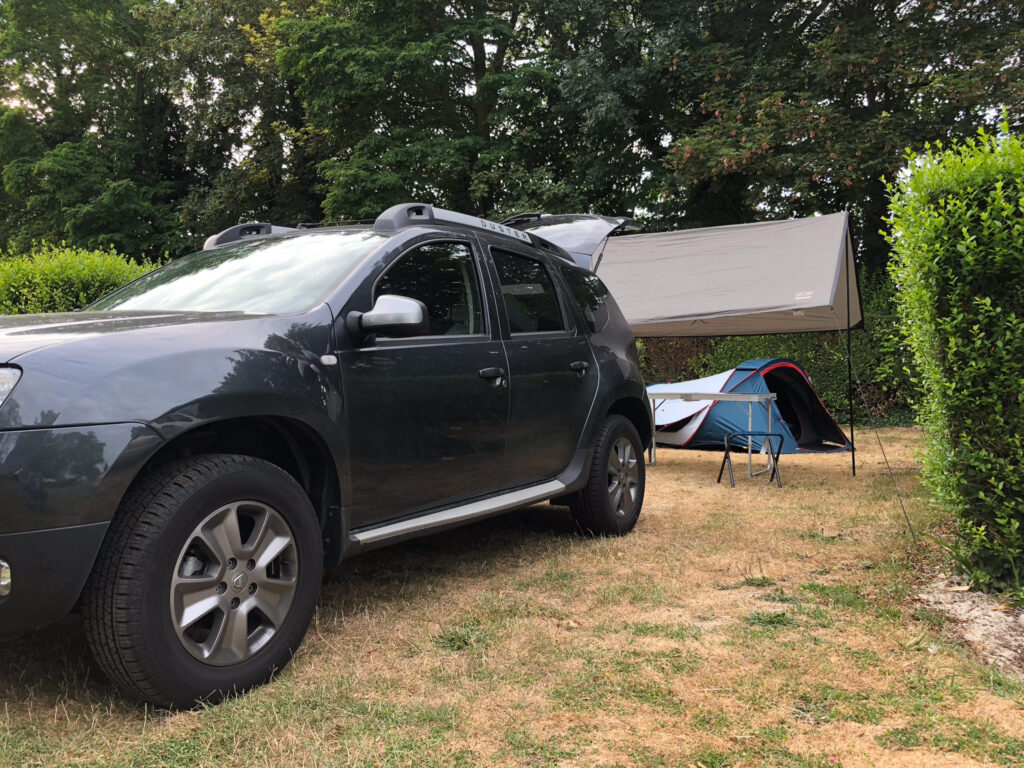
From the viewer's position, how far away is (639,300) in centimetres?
884

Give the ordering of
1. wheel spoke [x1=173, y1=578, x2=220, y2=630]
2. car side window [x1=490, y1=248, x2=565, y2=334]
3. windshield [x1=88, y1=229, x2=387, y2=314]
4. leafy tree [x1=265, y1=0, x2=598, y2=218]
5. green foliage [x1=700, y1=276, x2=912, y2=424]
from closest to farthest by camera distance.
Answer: wheel spoke [x1=173, y1=578, x2=220, y2=630] → windshield [x1=88, y1=229, x2=387, y2=314] → car side window [x1=490, y1=248, x2=565, y2=334] → green foliage [x1=700, y1=276, x2=912, y2=424] → leafy tree [x1=265, y1=0, x2=598, y2=218]

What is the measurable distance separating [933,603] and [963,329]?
1.24m

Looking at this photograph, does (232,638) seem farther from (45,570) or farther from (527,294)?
(527,294)

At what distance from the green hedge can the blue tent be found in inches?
240

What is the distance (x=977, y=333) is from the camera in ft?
11.4

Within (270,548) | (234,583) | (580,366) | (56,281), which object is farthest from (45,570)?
(56,281)

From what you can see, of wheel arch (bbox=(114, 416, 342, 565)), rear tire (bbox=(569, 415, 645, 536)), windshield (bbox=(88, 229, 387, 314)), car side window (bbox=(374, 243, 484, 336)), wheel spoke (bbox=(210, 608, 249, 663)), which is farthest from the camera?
rear tire (bbox=(569, 415, 645, 536))

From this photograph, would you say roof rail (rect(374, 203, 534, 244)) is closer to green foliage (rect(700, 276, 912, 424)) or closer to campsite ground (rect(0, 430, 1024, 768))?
campsite ground (rect(0, 430, 1024, 768))

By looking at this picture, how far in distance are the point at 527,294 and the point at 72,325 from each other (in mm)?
2381

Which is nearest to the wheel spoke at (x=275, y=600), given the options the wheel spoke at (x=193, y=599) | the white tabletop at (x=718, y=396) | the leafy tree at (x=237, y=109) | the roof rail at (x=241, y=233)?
the wheel spoke at (x=193, y=599)

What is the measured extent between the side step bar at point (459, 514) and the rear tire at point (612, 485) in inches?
17.6

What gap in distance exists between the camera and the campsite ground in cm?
234

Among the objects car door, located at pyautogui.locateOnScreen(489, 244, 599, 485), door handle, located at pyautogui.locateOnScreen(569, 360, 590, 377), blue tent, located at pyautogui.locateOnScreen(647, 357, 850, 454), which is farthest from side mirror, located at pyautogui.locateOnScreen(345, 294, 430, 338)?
blue tent, located at pyautogui.locateOnScreen(647, 357, 850, 454)

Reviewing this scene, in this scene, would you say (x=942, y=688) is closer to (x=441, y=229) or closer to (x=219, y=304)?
(x=441, y=229)
